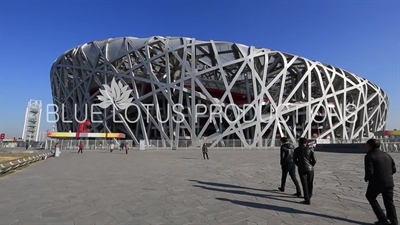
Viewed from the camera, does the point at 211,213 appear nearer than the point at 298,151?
Yes

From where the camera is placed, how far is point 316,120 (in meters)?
40.5

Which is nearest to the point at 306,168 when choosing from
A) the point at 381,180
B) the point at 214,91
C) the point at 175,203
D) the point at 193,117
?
the point at 381,180

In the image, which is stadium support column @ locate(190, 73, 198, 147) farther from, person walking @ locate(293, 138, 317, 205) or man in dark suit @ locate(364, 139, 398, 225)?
man in dark suit @ locate(364, 139, 398, 225)

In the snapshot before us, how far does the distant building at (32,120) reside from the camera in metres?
54.7

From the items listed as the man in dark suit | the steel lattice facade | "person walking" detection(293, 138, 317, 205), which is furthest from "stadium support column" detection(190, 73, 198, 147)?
the man in dark suit

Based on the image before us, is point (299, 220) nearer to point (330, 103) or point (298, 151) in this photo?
point (298, 151)

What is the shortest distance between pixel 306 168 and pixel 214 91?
35563 millimetres

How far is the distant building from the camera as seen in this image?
5466cm

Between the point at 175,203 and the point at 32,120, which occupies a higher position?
the point at 32,120

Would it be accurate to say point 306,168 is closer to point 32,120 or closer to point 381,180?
point 381,180

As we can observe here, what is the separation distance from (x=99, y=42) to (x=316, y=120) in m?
35.8

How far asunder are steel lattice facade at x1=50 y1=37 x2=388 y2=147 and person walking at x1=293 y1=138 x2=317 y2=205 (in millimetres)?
27497

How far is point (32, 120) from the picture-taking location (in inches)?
2205

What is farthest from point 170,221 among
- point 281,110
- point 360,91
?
point 360,91
